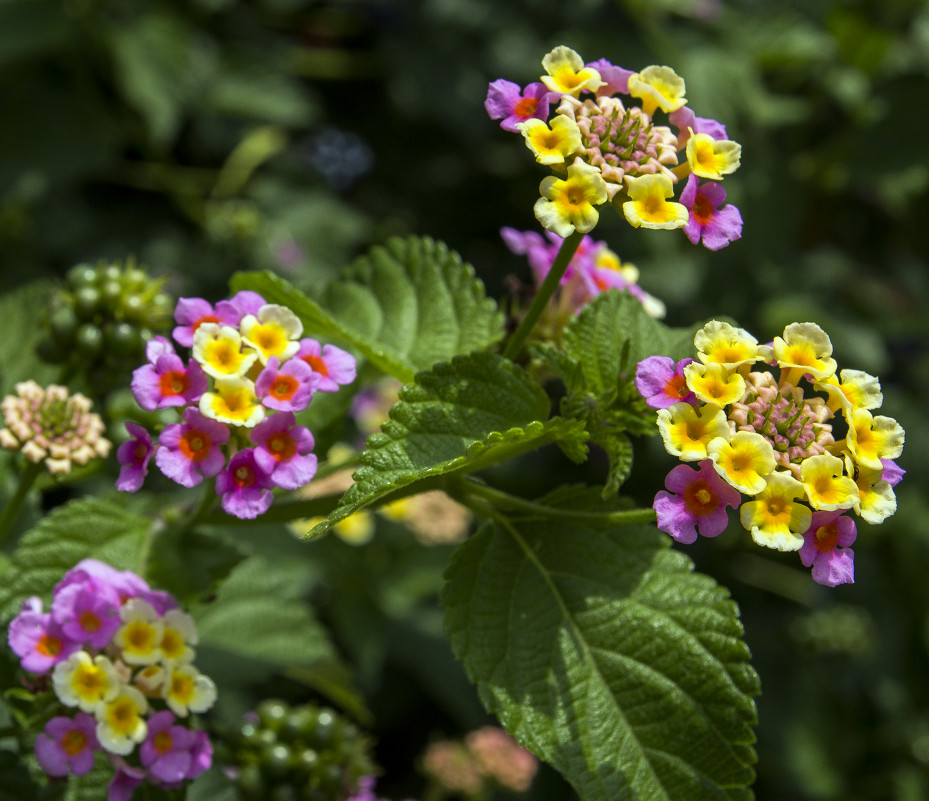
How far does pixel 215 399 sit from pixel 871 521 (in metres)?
0.61

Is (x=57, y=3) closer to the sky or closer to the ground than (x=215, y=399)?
closer to the ground

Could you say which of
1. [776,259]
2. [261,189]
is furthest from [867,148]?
[261,189]

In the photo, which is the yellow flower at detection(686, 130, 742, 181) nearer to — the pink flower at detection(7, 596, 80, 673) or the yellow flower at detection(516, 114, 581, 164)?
the yellow flower at detection(516, 114, 581, 164)

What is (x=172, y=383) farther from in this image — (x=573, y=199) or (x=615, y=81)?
(x=615, y=81)

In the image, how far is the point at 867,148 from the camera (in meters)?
2.76

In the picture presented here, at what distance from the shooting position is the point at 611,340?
114cm

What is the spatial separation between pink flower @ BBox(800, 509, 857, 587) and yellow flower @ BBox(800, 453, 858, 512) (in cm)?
3

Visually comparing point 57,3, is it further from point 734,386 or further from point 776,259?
point 734,386

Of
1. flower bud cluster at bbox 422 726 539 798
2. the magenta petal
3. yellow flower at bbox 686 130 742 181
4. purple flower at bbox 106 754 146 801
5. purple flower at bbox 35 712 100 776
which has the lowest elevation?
flower bud cluster at bbox 422 726 539 798

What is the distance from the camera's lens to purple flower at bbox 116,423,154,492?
41.3 inches

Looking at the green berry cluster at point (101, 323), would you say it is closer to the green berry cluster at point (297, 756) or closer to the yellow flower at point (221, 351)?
the yellow flower at point (221, 351)

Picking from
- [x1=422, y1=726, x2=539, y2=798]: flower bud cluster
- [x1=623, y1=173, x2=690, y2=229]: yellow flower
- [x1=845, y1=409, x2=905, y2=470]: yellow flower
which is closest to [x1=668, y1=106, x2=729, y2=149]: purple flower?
[x1=623, y1=173, x2=690, y2=229]: yellow flower

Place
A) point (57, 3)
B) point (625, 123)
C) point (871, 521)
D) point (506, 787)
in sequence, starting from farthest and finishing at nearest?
point (57, 3)
point (506, 787)
point (625, 123)
point (871, 521)

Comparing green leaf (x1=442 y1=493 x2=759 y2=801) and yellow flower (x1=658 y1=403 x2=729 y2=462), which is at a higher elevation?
yellow flower (x1=658 y1=403 x2=729 y2=462)
